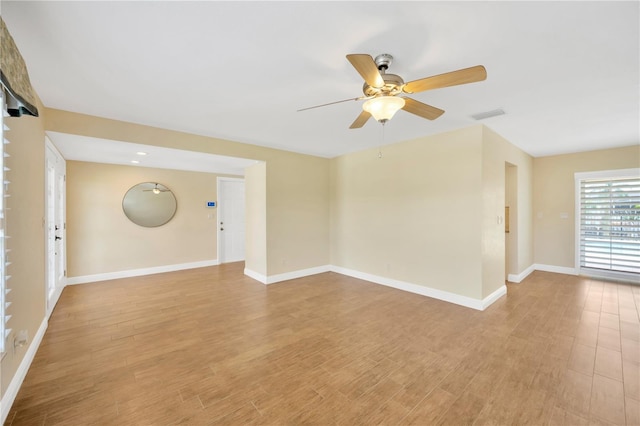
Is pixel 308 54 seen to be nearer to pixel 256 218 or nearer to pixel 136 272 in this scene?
pixel 256 218

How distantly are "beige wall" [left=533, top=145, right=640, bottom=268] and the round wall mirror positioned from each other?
8.14 metres

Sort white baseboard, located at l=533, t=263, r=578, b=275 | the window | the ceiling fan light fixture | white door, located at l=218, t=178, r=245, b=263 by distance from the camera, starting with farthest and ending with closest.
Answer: white door, located at l=218, t=178, r=245, b=263
white baseboard, located at l=533, t=263, r=578, b=275
the window
the ceiling fan light fixture

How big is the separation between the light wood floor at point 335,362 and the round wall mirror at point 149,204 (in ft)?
6.25

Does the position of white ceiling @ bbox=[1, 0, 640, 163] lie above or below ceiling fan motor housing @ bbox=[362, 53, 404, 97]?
above

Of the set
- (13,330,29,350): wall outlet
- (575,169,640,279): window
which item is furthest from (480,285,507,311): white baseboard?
(13,330,29,350): wall outlet

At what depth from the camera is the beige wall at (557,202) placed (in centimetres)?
513

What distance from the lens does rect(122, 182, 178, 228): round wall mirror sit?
17.8 feet

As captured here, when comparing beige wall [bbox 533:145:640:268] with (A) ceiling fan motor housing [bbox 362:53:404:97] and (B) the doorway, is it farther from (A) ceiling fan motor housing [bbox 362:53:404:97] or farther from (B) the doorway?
(A) ceiling fan motor housing [bbox 362:53:404:97]

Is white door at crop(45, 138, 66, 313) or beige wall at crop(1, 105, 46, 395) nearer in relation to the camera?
beige wall at crop(1, 105, 46, 395)

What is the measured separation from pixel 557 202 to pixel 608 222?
32.3 inches

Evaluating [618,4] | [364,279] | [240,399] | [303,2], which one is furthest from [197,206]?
[618,4]

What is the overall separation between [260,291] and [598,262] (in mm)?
6483

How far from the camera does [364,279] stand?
5055mm

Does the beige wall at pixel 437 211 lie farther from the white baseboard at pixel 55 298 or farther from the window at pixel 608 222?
the white baseboard at pixel 55 298
